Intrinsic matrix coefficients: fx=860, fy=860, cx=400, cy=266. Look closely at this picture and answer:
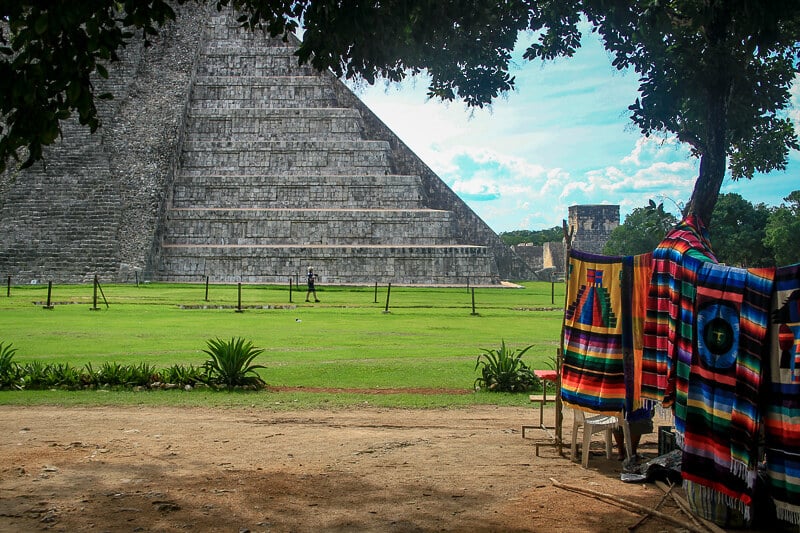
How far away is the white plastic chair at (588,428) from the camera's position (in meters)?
6.09

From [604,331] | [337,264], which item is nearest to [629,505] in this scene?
[604,331]

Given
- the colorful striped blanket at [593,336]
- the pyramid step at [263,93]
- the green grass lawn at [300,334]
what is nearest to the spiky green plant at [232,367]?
the green grass lawn at [300,334]

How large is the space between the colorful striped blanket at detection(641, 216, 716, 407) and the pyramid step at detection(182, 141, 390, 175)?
28248mm

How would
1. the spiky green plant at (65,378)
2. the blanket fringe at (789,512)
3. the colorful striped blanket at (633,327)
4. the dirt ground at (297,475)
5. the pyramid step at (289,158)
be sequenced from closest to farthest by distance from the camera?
the blanket fringe at (789,512)
the dirt ground at (297,475)
the colorful striped blanket at (633,327)
the spiky green plant at (65,378)
the pyramid step at (289,158)

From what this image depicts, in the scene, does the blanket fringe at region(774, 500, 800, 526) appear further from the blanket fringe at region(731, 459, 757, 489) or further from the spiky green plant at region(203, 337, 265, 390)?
the spiky green plant at region(203, 337, 265, 390)

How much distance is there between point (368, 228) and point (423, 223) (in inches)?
78.8

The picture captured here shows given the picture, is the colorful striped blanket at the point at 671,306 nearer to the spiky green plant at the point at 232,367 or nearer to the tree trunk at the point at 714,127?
the tree trunk at the point at 714,127

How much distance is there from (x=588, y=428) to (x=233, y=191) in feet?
90.4

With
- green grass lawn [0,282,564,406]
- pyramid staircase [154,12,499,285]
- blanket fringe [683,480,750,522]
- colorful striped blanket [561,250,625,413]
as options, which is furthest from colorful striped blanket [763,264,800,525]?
pyramid staircase [154,12,499,285]

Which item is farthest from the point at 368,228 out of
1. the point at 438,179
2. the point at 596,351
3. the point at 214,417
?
the point at 596,351

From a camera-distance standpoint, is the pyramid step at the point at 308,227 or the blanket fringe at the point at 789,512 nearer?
the blanket fringe at the point at 789,512

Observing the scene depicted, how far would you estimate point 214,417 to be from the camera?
26.2 ft

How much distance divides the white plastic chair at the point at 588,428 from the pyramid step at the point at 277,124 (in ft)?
96.2

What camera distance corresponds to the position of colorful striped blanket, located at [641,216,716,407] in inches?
200
